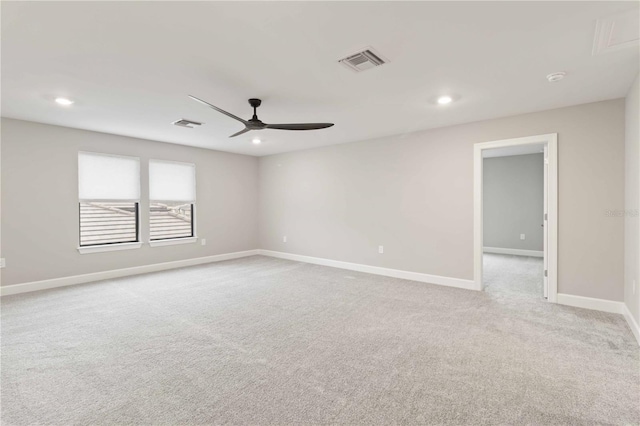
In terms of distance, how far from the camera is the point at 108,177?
17.3 ft

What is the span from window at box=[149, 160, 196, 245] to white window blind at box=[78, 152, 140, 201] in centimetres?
31

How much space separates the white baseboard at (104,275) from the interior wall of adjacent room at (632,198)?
6.58 m

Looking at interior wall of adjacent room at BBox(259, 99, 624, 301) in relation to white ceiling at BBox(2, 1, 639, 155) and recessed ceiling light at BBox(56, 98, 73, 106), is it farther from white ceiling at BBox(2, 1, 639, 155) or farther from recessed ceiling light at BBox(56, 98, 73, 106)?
recessed ceiling light at BBox(56, 98, 73, 106)

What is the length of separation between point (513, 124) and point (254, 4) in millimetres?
3835

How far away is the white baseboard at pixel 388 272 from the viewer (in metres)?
4.64

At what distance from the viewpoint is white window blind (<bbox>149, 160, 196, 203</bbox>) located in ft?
19.3

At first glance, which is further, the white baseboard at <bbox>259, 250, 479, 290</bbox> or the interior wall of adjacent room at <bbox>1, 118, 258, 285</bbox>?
the white baseboard at <bbox>259, 250, 479, 290</bbox>

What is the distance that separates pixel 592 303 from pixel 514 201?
436cm

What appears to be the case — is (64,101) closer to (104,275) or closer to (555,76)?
(104,275)

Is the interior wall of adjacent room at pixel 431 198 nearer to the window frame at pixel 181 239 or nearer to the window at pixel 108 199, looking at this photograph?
the window frame at pixel 181 239

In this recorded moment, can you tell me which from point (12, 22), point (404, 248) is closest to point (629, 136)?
point (404, 248)

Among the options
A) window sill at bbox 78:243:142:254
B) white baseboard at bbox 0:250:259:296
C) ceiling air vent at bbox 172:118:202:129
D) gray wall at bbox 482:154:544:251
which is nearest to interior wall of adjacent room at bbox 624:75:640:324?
gray wall at bbox 482:154:544:251

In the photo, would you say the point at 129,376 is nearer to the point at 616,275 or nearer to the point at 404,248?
the point at 404,248

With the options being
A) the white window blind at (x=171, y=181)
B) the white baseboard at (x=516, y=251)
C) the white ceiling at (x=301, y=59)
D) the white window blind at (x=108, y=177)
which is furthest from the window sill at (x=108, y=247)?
the white baseboard at (x=516, y=251)
